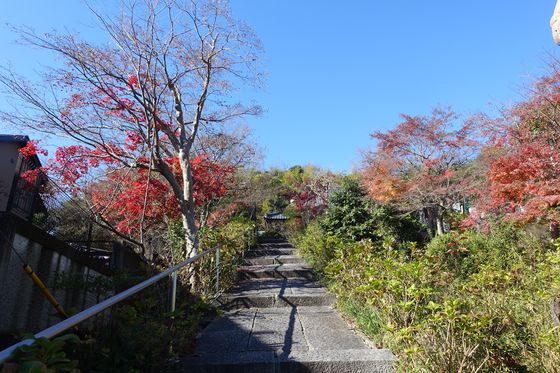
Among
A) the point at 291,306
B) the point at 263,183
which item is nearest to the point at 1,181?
the point at 291,306

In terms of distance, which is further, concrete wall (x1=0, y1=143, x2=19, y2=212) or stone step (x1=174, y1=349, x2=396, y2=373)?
concrete wall (x1=0, y1=143, x2=19, y2=212)

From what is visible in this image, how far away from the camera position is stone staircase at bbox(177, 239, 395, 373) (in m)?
2.59

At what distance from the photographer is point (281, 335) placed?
346 cm

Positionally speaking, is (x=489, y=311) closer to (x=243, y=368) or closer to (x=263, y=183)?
(x=243, y=368)

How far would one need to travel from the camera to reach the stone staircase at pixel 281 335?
259cm

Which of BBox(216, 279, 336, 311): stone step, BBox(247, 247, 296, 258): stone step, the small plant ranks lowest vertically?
BBox(216, 279, 336, 311): stone step

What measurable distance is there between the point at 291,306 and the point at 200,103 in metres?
3.50

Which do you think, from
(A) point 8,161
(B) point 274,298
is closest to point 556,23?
(B) point 274,298

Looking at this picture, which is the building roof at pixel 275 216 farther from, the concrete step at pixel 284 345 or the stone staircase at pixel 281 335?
the concrete step at pixel 284 345

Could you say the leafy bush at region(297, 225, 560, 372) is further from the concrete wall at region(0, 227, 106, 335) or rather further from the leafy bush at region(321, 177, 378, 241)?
the leafy bush at region(321, 177, 378, 241)

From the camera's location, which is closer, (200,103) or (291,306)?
(291,306)

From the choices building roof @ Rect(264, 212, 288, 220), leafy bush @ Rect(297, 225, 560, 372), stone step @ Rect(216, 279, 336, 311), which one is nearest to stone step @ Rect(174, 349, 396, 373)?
leafy bush @ Rect(297, 225, 560, 372)

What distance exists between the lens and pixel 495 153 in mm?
8031

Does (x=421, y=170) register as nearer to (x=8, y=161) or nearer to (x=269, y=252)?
(x=269, y=252)
